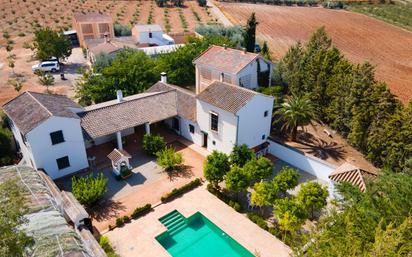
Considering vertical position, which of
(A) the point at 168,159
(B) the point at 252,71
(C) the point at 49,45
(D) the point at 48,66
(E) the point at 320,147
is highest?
(B) the point at 252,71

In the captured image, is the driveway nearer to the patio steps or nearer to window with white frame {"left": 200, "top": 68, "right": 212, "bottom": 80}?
the patio steps

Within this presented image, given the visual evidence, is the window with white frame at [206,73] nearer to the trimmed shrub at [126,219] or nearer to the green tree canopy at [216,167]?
the green tree canopy at [216,167]

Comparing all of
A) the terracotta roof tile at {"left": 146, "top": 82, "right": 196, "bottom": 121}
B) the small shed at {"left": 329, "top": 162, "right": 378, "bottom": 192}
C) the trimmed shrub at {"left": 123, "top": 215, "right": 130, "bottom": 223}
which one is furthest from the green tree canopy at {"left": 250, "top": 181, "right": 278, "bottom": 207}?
the terracotta roof tile at {"left": 146, "top": 82, "right": 196, "bottom": 121}

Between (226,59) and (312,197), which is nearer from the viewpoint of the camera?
(312,197)

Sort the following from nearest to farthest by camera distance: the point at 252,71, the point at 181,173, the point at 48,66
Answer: the point at 181,173 < the point at 252,71 < the point at 48,66

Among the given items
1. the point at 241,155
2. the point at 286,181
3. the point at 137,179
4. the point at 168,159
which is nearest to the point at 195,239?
the point at 286,181

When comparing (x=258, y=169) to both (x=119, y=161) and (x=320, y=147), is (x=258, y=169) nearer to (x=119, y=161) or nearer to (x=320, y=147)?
(x=320, y=147)

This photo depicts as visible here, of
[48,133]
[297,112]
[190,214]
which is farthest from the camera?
[297,112]
